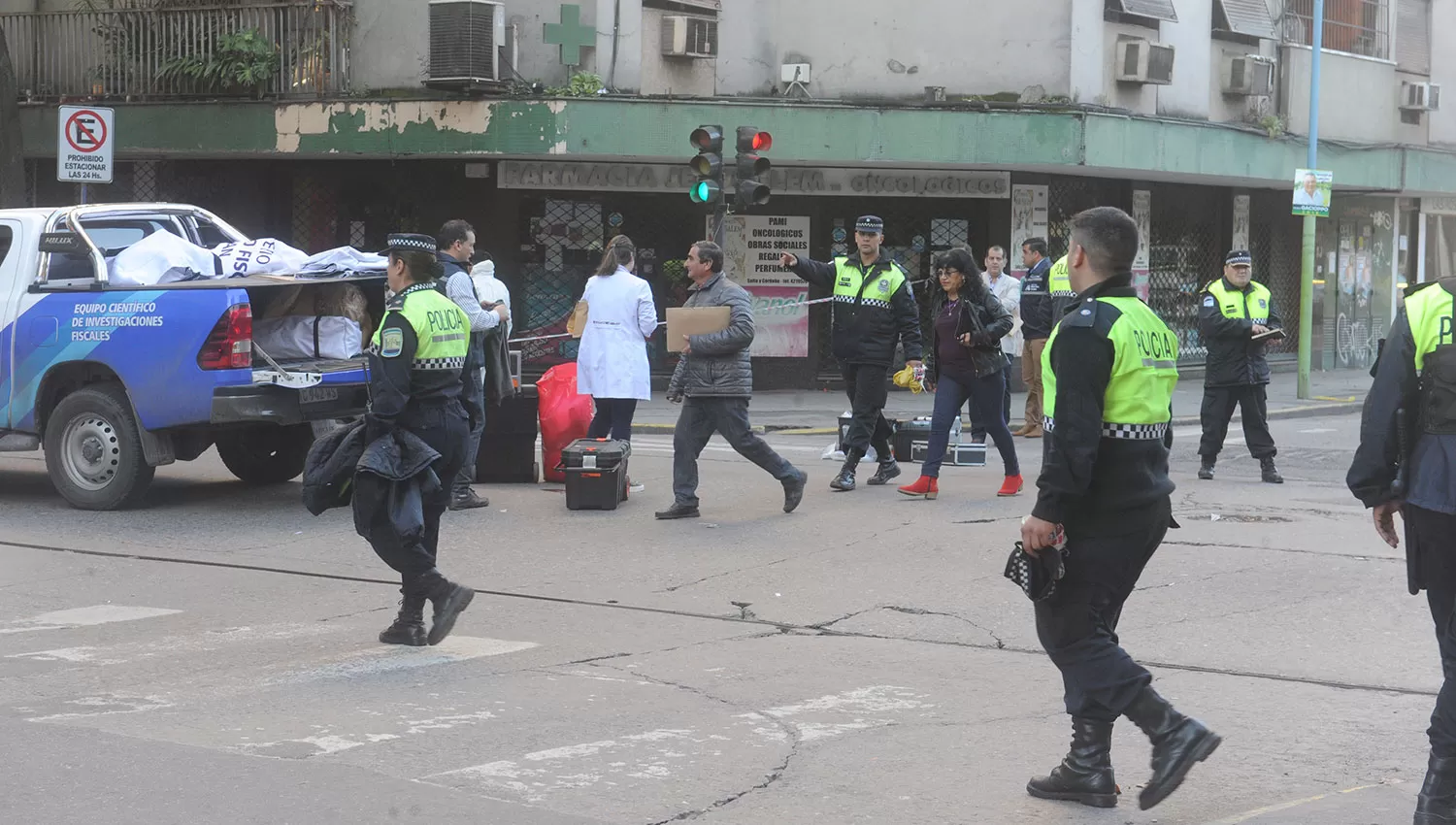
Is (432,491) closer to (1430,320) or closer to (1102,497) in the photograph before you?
(1102,497)

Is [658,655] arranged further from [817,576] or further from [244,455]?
[244,455]

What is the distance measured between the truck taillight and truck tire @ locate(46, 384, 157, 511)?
803 mm

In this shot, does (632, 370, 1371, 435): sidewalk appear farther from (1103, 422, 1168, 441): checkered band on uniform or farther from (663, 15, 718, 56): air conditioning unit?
(1103, 422, 1168, 441): checkered band on uniform

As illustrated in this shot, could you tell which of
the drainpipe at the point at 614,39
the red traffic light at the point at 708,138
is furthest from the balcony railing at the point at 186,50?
the red traffic light at the point at 708,138

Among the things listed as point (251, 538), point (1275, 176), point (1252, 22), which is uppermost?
point (1252, 22)

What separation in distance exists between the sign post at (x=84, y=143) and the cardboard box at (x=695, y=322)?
24.0 feet

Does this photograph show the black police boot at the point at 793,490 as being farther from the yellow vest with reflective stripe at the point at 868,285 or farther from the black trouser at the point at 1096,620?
the black trouser at the point at 1096,620

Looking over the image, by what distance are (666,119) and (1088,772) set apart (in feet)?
52.8

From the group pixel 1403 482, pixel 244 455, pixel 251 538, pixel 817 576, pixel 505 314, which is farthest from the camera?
pixel 244 455

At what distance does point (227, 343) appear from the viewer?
1079cm

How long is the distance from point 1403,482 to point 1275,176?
20872 mm

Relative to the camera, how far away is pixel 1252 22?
24453mm

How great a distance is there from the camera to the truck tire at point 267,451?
12.7 meters

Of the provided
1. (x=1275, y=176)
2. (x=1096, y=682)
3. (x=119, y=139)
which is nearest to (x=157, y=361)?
(x=1096, y=682)
